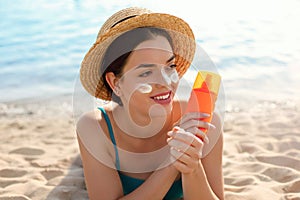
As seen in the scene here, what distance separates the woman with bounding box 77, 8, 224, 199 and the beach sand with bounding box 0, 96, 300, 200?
60cm

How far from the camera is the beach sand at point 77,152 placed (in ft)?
10.9

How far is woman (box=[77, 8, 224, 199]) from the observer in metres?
2.44

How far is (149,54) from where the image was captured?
8.06 ft

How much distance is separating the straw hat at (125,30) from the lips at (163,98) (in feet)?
1.32

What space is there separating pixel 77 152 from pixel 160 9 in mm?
8212

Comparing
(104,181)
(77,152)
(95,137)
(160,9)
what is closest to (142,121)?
(95,137)

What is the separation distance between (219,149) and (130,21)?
96cm

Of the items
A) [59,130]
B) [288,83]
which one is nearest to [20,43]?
[59,130]

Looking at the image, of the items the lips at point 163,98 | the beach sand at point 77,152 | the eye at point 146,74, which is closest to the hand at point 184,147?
the lips at point 163,98

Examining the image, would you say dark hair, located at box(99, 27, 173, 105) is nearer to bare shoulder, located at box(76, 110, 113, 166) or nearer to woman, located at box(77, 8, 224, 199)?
woman, located at box(77, 8, 224, 199)

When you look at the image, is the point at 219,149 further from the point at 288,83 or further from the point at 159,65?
Answer: the point at 288,83

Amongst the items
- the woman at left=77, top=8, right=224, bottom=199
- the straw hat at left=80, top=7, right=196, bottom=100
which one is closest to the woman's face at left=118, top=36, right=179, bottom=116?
the woman at left=77, top=8, right=224, bottom=199

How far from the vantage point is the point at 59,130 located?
484 cm

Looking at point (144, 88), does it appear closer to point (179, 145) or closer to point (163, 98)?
point (163, 98)
